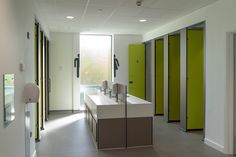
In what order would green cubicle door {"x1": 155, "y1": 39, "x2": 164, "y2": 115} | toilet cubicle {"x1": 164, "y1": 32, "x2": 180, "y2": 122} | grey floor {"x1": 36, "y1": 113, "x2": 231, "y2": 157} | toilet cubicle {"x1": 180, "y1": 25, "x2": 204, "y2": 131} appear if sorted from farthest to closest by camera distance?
green cubicle door {"x1": 155, "y1": 39, "x2": 164, "y2": 115} → toilet cubicle {"x1": 164, "y1": 32, "x2": 180, "y2": 122} → toilet cubicle {"x1": 180, "y1": 25, "x2": 204, "y2": 131} → grey floor {"x1": 36, "y1": 113, "x2": 231, "y2": 157}

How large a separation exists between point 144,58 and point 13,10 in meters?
6.18

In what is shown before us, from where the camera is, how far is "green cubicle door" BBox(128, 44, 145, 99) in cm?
816

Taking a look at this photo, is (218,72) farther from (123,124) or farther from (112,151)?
(112,151)

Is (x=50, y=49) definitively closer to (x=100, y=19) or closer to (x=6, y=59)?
(x=100, y=19)

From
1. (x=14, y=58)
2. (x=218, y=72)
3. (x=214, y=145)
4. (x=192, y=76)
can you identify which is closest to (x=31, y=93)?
(x=14, y=58)

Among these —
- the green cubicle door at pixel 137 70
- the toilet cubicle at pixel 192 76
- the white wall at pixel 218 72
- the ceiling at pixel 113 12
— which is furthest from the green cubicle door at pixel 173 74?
the green cubicle door at pixel 137 70

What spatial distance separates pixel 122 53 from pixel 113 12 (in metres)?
3.32

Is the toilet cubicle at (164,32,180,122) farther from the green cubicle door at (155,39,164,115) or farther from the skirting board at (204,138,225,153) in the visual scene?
the skirting board at (204,138,225,153)

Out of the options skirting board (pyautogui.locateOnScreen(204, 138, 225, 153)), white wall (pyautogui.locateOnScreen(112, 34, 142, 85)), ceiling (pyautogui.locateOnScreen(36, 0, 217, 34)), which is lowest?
skirting board (pyautogui.locateOnScreen(204, 138, 225, 153))

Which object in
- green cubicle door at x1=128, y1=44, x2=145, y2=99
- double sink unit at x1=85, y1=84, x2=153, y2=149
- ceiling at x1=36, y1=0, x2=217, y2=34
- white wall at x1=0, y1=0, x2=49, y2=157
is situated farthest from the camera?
green cubicle door at x1=128, y1=44, x2=145, y2=99

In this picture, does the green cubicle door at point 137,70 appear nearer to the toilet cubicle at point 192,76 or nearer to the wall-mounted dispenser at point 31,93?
the toilet cubicle at point 192,76

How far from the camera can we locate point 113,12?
17.1 feet

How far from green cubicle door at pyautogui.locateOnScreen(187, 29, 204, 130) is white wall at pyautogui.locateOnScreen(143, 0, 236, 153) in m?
0.69

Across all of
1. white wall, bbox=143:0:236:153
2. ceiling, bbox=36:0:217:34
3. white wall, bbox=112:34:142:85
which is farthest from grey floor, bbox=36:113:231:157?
ceiling, bbox=36:0:217:34
